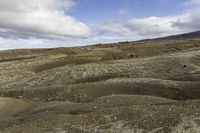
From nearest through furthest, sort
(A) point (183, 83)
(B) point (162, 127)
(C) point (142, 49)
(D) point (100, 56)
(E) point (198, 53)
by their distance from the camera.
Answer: (B) point (162, 127) < (A) point (183, 83) < (E) point (198, 53) < (D) point (100, 56) < (C) point (142, 49)

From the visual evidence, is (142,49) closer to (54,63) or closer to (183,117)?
(54,63)

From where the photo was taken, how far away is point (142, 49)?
344 feet

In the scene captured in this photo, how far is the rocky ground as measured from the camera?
2398 cm

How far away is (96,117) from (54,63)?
4942 cm

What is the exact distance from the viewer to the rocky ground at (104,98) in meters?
24.0

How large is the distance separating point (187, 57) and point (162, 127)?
1866 inches

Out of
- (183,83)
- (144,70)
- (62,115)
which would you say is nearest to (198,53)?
(144,70)

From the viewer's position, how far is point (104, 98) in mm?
35406

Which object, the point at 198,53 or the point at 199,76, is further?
the point at 198,53

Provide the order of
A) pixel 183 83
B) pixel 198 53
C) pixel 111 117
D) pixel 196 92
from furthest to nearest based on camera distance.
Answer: pixel 198 53
pixel 183 83
pixel 196 92
pixel 111 117

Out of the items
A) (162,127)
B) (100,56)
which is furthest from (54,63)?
(162,127)

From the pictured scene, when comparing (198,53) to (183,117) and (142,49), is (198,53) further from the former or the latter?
(183,117)

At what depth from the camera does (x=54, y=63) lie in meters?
74.0

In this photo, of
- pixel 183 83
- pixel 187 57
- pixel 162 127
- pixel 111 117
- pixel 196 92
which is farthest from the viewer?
pixel 187 57
